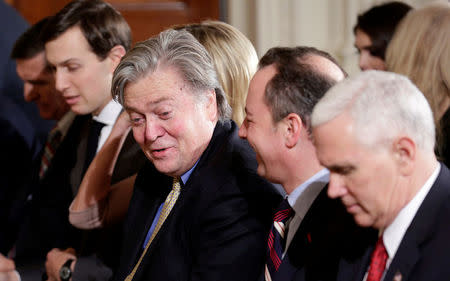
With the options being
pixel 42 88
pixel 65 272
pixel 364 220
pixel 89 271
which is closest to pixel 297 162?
pixel 364 220

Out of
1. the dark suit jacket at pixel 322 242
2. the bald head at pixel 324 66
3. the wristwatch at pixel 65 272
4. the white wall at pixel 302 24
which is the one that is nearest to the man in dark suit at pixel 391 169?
the dark suit jacket at pixel 322 242

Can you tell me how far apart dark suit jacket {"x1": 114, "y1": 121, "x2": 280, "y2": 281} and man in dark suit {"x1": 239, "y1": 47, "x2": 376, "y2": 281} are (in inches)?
3.7

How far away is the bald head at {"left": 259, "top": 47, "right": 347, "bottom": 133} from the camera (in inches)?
71.0

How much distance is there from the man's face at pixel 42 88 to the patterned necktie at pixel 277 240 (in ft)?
6.70

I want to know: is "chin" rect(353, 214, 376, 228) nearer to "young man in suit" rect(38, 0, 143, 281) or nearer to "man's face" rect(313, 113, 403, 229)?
"man's face" rect(313, 113, 403, 229)

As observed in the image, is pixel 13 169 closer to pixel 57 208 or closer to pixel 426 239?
pixel 57 208

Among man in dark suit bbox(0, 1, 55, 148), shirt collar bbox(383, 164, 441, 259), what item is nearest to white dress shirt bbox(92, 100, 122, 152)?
man in dark suit bbox(0, 1, 55, 148)

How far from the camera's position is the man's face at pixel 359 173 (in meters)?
1.48

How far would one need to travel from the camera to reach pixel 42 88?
368 centimetres

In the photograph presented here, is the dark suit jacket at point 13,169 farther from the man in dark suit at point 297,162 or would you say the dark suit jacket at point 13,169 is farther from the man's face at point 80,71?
the man in dark suit at point 297,162

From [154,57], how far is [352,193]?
2.79 ft

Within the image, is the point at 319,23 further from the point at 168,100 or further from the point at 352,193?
the point at 352,193

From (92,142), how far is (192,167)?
961 millimetres

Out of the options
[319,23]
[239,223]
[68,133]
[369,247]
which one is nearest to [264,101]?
[239,223]
